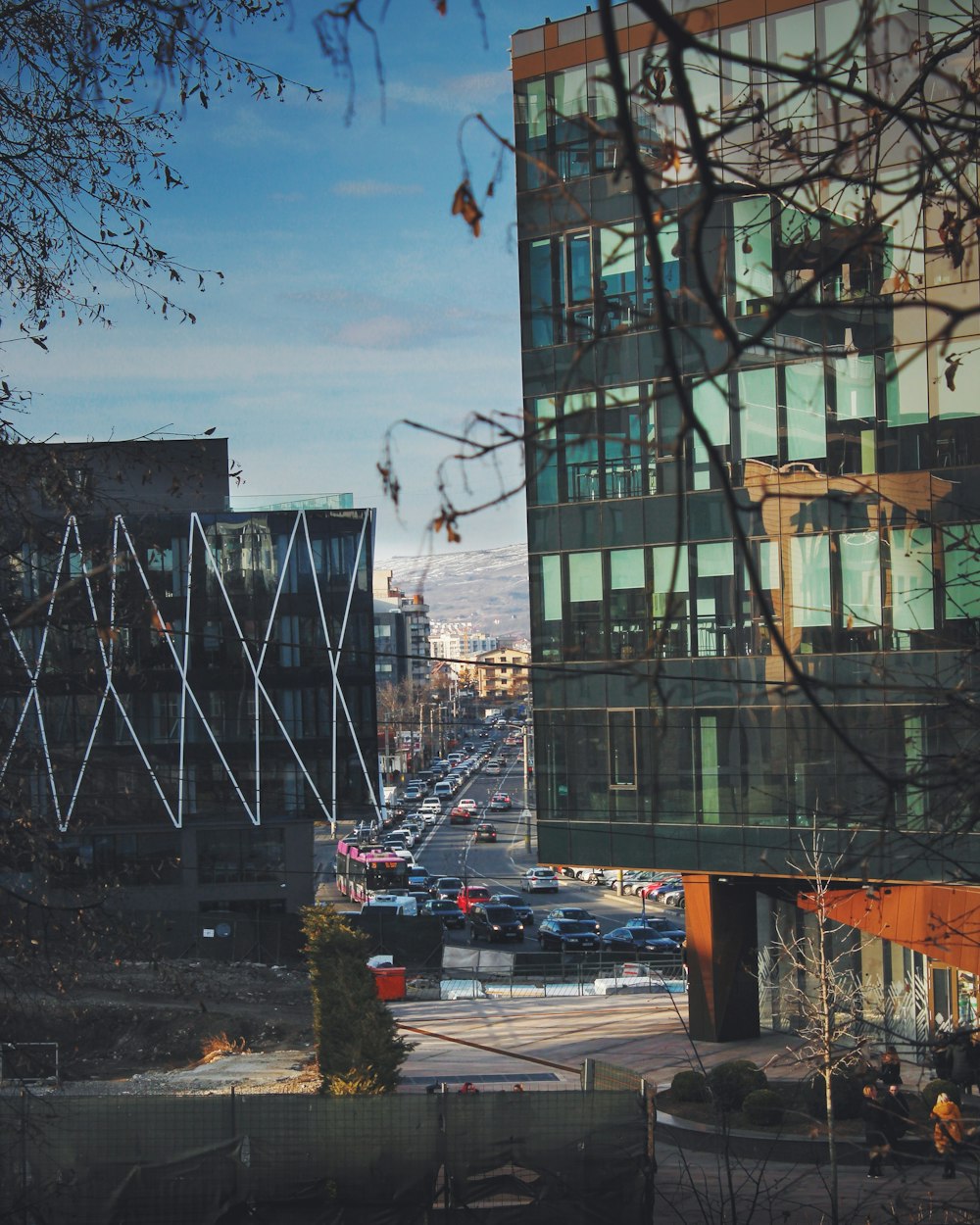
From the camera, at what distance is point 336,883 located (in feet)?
221

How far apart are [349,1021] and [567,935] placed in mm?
27516

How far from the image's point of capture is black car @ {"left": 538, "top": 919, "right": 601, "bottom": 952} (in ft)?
153

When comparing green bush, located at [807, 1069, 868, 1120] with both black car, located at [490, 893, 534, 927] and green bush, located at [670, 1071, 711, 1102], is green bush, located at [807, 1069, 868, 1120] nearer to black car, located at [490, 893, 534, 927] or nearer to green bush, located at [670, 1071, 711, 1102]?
green bush, located at [670, 1071, 711, 1102]

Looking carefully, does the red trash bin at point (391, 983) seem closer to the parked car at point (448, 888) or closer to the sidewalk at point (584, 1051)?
the sidewalk at point (584, 1051)

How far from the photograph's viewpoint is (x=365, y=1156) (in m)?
13.7

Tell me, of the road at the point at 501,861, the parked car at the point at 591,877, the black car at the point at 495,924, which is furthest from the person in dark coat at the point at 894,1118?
the parked car at the point at 591,877

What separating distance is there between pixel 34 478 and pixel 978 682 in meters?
13.5

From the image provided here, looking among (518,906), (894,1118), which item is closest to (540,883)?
(518,906)

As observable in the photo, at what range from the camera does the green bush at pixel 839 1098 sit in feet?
65.5

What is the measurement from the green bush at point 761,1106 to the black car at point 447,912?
3288 cm

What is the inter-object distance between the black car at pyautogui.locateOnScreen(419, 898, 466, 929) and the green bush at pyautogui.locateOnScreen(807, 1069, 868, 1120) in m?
32.8

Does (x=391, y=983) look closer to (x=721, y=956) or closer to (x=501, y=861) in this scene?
(x=721, y=956)

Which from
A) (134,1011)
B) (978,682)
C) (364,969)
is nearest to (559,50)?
(978,682)

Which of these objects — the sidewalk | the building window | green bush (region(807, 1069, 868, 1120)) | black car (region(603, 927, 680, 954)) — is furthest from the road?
green bush (region(807, 1069, 868, 1120))
